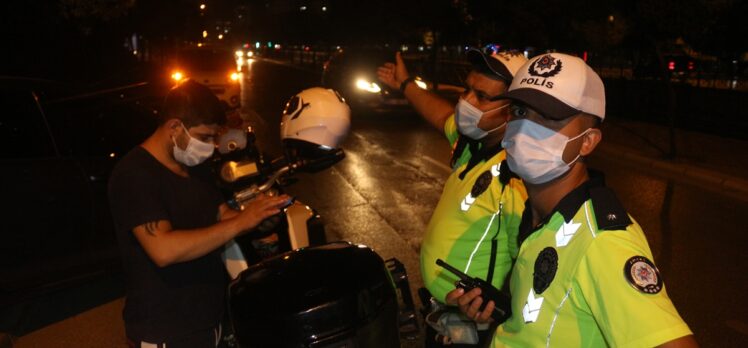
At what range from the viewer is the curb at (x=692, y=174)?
8672 mm

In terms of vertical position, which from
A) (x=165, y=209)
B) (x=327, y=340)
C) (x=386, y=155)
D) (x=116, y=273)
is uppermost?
(x=165, y=209)

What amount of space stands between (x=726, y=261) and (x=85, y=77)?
634 inches

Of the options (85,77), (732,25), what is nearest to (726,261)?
(732,25)

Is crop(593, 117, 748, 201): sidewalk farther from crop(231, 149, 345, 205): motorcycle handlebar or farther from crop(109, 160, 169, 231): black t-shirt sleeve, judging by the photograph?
crop(109, 160, 169, 231): black t-shirt sleeve

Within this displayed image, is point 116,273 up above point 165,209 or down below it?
below

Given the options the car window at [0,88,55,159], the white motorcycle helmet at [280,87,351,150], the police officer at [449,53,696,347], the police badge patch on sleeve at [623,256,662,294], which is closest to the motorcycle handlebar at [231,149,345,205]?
the white motorcycle helmet at [280,87,351,150]

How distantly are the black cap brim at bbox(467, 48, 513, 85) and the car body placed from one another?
1493 centimetres

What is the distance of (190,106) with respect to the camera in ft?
7.76

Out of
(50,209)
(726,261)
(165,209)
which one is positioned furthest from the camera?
(726,261)

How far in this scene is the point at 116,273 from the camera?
4469 mm

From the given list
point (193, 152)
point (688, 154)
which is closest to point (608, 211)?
point (193, 152)

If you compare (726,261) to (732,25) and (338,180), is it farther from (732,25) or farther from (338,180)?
(732,25)

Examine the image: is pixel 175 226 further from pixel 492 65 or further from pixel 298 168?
pixel 492 65

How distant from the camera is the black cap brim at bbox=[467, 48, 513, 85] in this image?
2.47m
